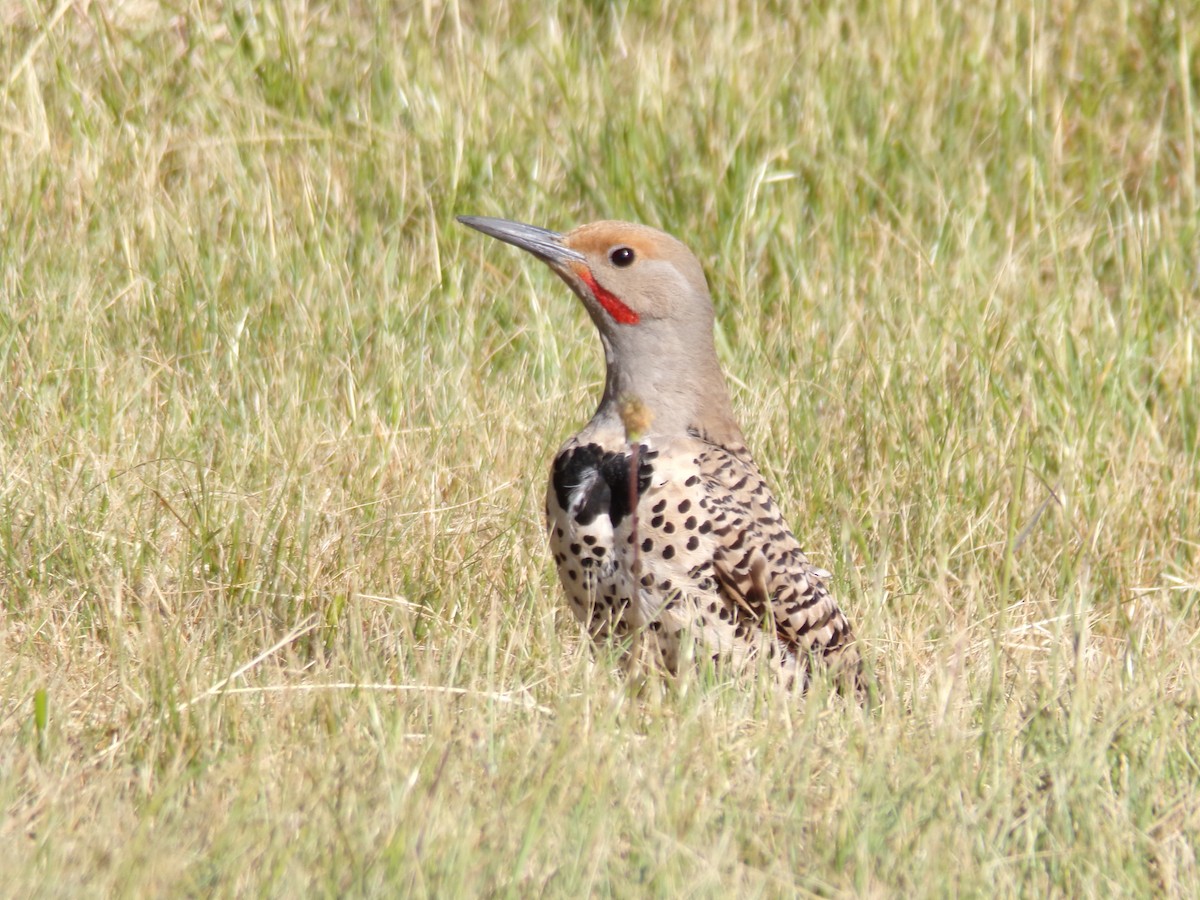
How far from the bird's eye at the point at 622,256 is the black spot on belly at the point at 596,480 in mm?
441

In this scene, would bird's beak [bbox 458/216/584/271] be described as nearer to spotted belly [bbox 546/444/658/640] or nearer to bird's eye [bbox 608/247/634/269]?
bird's eye [bbox 608/247/634/269]

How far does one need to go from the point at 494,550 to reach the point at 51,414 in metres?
1.15

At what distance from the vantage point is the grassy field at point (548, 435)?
2922 mm

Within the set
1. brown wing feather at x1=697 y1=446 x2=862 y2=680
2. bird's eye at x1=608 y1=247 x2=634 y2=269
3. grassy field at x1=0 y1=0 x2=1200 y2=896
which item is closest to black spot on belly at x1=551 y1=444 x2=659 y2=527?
brown wing feather at x1=697 y1=446 x2=862 y2=680

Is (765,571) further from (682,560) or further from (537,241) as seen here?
(537,241)

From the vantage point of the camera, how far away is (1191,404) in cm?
516

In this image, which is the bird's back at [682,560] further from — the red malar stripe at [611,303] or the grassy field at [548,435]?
the red malar stripe at [611,303]

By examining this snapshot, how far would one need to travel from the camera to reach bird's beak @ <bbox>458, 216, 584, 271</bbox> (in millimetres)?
4023

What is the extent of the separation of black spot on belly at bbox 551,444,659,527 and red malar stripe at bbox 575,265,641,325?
34 cm

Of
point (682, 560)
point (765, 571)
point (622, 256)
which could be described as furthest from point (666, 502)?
point (622, 256)

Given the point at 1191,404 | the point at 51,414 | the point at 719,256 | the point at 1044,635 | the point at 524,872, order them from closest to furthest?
1. the point at 524,872
2. the point at 1044,635
3. the point at 51,414
4. the point at 1191,404
5. the point at 719,256

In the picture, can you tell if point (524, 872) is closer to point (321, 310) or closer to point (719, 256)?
point (321, 310)

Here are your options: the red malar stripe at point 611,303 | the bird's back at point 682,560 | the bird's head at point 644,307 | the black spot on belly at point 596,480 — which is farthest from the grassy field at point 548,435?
the red malar stripe at point 611,303

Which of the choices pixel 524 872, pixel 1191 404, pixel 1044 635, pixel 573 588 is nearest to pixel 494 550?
pixel 573 588
